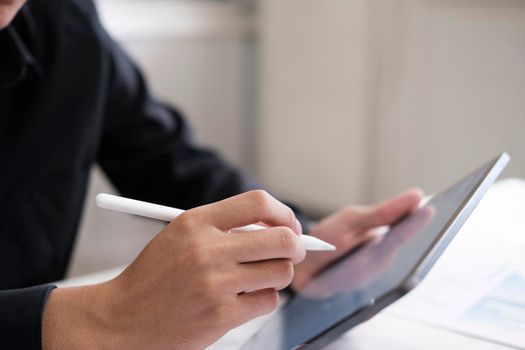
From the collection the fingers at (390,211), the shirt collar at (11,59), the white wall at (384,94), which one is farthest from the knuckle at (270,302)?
the white wall at (384,94)

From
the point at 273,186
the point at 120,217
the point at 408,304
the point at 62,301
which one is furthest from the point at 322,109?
the point at 62,301

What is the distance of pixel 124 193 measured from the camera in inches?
40.6

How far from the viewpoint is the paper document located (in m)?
0.54

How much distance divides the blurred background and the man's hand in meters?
1.05

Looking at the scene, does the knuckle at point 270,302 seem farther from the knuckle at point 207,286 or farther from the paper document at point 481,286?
the paper document at point 481,286

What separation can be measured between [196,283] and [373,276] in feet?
0.68

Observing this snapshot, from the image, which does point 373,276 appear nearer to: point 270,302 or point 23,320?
point 270,302

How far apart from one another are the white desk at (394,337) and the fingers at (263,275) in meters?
0.11

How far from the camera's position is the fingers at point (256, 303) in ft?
1.42

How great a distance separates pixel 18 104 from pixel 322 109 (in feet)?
4.95

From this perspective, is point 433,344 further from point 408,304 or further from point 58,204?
point 58,204

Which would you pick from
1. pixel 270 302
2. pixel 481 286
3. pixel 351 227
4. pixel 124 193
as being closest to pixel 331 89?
pixel 124 193

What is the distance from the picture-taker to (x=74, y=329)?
443mm

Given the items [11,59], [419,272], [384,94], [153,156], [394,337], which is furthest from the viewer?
[384,94]
